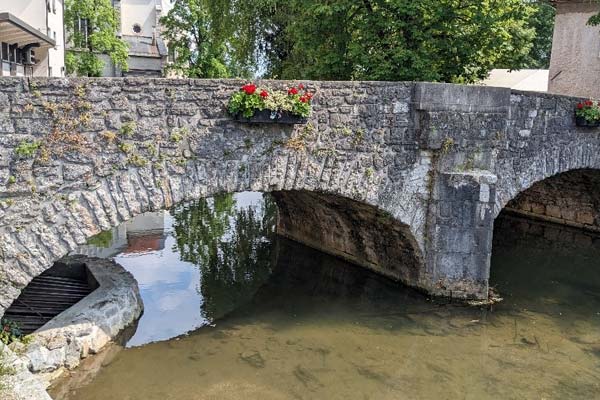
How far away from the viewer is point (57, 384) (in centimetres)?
591

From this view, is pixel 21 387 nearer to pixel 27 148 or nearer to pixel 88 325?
pixel 27 148

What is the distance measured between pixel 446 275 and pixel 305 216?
11.8ft

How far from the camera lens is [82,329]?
21.2ft

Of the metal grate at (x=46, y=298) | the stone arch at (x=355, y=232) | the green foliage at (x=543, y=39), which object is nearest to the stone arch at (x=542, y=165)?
A: the stone arch at (x=355, y=232)

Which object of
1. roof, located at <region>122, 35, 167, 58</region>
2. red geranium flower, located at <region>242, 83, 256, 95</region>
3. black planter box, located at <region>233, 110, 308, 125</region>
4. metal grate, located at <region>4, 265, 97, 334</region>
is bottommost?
metal grate, located at <region>4, 265, 97, 334</region>

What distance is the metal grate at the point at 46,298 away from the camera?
6.90 meters

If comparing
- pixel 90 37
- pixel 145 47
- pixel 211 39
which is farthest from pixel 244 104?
pixel 145 47

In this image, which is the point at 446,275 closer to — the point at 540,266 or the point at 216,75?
the point at 540,266

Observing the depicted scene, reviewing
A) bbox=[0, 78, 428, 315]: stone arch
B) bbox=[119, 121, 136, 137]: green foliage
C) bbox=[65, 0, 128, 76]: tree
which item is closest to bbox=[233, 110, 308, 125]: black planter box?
bbox=[0, 78, 428, 315]: stone arch

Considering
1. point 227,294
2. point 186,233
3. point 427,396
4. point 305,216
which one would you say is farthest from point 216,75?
point 427,396

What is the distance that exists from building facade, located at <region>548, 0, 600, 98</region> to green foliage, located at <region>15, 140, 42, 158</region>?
14.1m

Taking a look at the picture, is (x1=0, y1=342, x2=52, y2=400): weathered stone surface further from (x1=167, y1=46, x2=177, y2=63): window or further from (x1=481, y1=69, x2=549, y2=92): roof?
(x1=167, y1=46, x2=177, y2=63): window

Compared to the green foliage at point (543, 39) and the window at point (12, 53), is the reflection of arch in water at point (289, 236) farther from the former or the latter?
the green foliage at point (543, 39)

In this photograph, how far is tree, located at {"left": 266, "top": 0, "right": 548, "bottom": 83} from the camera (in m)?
12.0
